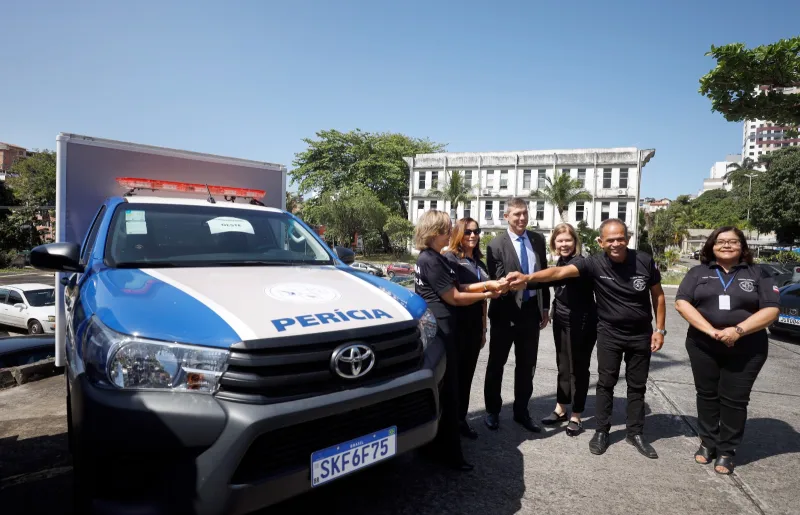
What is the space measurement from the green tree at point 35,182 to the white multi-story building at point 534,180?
4553cm

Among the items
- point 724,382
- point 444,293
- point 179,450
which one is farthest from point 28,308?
point 724,382

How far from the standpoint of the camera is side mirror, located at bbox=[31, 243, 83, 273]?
9.64ft

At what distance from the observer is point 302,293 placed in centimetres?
262

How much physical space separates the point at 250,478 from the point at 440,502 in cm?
136

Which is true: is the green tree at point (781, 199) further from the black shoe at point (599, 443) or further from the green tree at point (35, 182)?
the green tree at point (35, 182)

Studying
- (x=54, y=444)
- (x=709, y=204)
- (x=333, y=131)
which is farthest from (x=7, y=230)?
(x=709, y=204)

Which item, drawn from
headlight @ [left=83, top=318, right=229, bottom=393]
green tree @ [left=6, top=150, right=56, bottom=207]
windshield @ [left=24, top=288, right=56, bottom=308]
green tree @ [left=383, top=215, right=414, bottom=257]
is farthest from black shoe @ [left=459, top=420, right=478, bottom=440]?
green tree @ [left=6, top=150, right=56, bottom=207]

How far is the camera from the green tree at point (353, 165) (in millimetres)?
52812

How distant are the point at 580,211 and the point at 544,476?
161 ft

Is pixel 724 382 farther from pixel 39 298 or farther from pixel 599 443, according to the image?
pixel 39 298

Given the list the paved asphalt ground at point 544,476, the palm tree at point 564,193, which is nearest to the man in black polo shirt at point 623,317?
the paved asphalt ground at point 544,476

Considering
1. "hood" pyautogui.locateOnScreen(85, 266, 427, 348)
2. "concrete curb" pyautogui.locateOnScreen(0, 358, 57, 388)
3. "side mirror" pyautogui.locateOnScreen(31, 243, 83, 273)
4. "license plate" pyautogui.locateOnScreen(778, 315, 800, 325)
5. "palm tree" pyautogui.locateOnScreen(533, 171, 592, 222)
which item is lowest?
"concrete curb" pyautogui.locateOnScreen(0, 358, 57, 388)

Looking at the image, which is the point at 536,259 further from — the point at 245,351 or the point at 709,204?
the point at 709,204

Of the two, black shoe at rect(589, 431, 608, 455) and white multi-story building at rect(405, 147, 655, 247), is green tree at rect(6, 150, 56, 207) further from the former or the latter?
black shoe at rect(589, 431, 608, 455)
